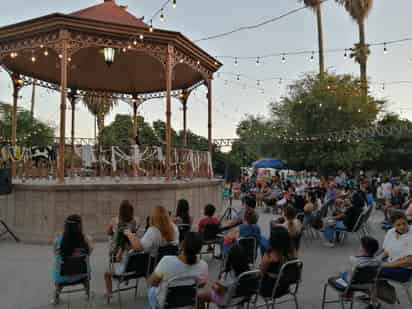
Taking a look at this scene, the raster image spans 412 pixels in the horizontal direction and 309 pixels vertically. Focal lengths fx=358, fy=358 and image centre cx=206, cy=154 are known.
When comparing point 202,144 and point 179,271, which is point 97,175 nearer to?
point 179,271

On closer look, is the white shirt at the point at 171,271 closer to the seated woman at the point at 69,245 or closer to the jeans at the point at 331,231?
the seated woman at the point at 69,245

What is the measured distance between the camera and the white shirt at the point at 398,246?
13.3ft

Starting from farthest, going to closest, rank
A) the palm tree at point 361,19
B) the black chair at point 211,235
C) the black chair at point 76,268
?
1. the palm tree at point 361,19
2. the black chair at point 211,235
3. the black chair at point 76,268

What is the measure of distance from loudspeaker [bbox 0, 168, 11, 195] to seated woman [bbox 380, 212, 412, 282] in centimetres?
743

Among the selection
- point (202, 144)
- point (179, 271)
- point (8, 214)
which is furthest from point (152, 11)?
point (202, 144)

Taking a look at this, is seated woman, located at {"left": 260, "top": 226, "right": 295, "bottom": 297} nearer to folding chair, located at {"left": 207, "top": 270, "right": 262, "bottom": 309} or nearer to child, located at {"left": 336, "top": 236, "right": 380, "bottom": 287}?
folding chair, located at {"left": 207, "top": 270, "right": 262, "bottom": 309}

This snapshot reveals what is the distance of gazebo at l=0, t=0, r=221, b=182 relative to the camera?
857 centimetres

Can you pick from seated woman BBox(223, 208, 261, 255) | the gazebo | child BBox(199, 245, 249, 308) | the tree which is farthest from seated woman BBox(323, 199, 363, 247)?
the tree

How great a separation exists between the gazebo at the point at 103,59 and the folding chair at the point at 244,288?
5.85m

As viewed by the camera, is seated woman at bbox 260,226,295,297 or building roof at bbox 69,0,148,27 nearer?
seated woman at bbox 260,226,295,297

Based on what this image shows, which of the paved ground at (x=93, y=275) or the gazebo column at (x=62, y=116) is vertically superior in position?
the gazebo column at (x=62, y=116)

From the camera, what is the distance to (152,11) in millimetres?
9195

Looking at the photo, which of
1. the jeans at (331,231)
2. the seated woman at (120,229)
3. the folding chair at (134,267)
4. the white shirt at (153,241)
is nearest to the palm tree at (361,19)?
the jeans at (331,231)

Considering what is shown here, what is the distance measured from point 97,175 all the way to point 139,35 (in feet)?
13.5
